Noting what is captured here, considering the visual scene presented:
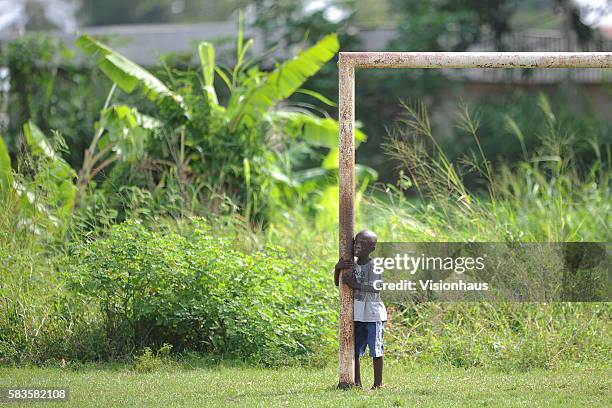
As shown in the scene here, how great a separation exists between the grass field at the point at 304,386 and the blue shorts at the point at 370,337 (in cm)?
28

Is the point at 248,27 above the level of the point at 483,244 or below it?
above

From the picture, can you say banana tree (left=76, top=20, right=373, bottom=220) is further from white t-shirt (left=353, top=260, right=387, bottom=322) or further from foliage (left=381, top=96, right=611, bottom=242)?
white t-shirt (left=353, top=260, right=387, bottom=322)

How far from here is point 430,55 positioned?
595 centimetres

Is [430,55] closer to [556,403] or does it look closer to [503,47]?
[556,403]

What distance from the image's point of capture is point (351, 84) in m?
5.89

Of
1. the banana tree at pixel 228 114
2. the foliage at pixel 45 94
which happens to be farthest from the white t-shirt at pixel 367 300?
the foliage at pixel 45 94

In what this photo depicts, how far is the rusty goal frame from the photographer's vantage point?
5867mm

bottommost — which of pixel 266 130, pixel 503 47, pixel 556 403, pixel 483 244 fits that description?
pixel 556 403

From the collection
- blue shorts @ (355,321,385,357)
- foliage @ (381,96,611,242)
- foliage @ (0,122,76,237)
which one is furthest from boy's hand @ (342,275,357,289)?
foliage @ (0,122,76,237)

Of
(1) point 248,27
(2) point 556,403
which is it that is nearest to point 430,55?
(2) point 556,403

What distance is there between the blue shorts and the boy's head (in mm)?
497

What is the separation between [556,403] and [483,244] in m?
2.52

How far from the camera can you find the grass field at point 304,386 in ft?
18.3

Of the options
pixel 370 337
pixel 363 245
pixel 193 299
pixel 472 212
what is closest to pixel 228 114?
pixel 472 212
